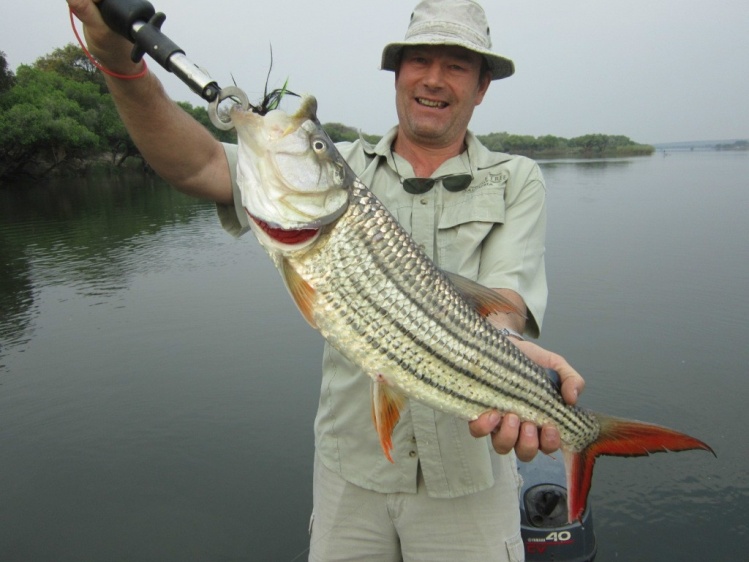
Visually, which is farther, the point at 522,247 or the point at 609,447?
the point at 522,247

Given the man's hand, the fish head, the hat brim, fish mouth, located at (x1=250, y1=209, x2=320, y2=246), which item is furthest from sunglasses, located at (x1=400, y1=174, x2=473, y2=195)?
the man's hand

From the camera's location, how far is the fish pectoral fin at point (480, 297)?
8.87 feet

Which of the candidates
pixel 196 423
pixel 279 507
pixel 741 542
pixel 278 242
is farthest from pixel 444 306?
pixel 196 423

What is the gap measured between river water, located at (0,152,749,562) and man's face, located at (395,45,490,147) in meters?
4.54

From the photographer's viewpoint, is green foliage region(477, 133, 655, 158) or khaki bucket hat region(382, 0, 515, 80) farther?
green foliage region(477, 133, 655, 158)

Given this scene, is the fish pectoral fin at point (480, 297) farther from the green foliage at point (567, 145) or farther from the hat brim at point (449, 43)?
the green foliage at point (567, 145)

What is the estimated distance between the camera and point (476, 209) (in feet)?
10.5

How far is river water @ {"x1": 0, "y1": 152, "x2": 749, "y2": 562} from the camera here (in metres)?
5.94

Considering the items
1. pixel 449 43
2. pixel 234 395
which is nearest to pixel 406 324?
pixel 449 43

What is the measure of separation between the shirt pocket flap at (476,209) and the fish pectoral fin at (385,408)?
109 cm

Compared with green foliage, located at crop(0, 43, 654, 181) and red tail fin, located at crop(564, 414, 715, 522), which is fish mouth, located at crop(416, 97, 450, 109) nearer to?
red tail fin, located at crop(564, 414, 715, 522)

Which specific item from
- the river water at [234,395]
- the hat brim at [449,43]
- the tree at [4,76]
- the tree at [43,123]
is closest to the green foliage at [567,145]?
the tree at [43,123]

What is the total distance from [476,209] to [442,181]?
0.27 metres

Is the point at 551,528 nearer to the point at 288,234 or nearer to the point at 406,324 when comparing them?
the point at 406,324
